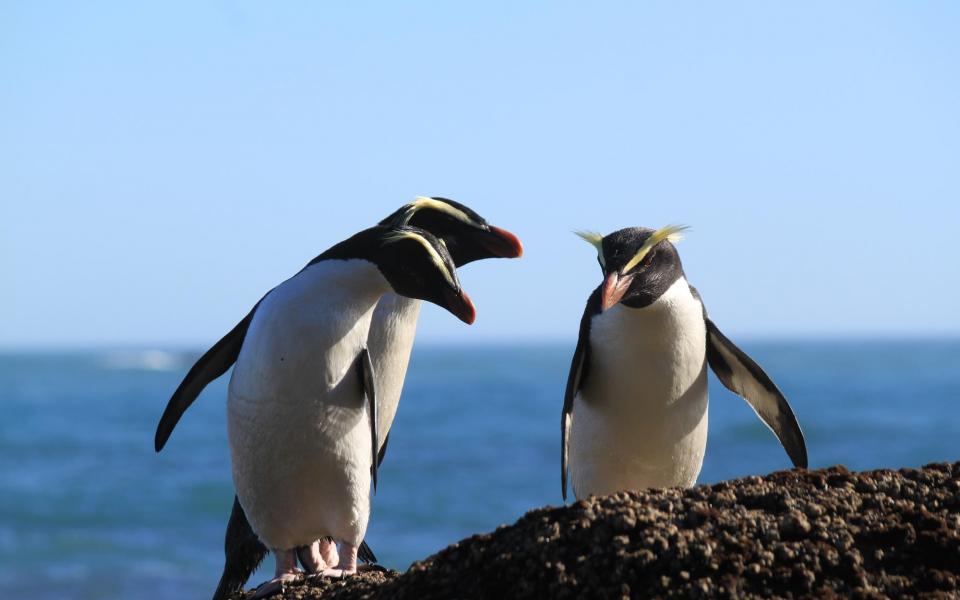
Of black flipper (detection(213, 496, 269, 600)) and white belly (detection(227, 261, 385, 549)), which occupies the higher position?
white belly (detection(227, 261, 385, 549))

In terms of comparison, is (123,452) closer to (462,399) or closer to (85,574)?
(85,574)

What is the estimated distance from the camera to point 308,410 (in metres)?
4.93

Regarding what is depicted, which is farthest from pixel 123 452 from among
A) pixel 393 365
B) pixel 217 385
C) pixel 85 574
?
pixel 217 385

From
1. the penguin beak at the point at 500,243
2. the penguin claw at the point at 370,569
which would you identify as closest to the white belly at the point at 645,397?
the penguin beak at the point at 500,243

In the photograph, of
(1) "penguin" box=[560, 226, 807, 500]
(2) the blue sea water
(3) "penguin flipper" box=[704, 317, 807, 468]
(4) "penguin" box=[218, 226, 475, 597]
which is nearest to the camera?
(4) "penguin" box=[218, 226, 475, 597]

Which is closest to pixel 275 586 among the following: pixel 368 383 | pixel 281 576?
pixel 281 576

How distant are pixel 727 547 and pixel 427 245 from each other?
1.84 metres

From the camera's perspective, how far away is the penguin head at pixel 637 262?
16.8ft

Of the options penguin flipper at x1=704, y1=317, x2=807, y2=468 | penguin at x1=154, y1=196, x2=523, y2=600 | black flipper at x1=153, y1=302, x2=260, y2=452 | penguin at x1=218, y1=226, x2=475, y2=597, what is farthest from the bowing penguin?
penguin flipper at x1=704, y1=317, x2=807, y2=468

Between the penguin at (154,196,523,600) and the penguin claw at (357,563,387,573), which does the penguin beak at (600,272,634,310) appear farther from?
the penguin claw at (357,563,387,573)

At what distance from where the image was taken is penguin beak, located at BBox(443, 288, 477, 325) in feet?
15.7

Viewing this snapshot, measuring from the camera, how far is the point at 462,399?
4469 cm

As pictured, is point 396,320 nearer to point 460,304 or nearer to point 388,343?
point 388,343

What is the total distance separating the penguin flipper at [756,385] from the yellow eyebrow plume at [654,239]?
1.84ft
